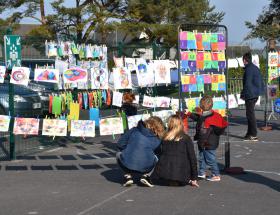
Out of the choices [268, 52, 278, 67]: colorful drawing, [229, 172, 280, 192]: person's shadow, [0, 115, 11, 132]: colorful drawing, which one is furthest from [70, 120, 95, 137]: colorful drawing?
[268, 52, 278, 67]: colorful drawing

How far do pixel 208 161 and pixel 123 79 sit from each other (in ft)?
11.3

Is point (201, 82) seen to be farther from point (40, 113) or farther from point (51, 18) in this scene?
point (51, 18)

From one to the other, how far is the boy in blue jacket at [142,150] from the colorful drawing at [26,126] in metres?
2.53

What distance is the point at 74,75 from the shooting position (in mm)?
11641

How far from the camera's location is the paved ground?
7.23 metres

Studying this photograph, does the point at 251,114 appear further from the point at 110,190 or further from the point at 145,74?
the point at 110,190

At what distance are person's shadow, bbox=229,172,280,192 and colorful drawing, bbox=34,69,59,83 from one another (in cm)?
Answer: 400

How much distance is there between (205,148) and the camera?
8773 mm

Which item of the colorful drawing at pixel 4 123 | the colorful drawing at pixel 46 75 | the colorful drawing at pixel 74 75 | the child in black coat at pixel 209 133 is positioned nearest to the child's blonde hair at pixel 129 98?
the colorful drawing at pixel 74 75

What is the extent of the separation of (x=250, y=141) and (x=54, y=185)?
231 inches

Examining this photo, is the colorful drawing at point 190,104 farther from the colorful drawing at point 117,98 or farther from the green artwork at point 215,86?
the colorful drawing at point 117,98

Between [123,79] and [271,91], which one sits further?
[271,91]

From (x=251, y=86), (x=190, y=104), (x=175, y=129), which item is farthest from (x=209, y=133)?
(x=251, y=86)

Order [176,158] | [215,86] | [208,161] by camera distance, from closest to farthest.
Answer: [176,158], [208,161], [215,86]
